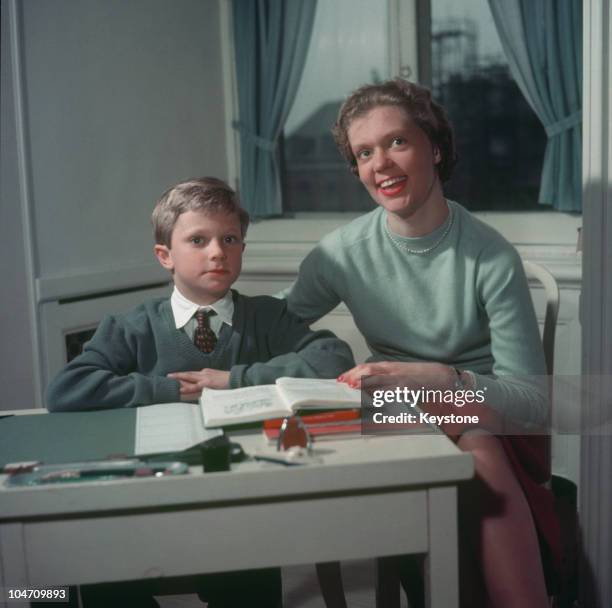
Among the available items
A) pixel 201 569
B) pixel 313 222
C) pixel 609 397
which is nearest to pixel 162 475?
pixel 201 569

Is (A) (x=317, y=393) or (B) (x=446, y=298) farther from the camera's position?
(B) (x=446, y=298)

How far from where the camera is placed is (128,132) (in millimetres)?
3008

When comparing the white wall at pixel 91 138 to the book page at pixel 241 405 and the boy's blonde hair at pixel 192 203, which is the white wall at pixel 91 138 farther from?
the book page at pixel 241 405

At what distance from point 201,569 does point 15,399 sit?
5.51 ft

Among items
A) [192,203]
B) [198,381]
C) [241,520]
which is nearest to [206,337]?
[198,381]

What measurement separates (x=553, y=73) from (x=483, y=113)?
1.27 ft

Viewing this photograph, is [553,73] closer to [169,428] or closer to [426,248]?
[426,248]

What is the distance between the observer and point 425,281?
1804 millimetres

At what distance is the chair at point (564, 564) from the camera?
5.28 ft

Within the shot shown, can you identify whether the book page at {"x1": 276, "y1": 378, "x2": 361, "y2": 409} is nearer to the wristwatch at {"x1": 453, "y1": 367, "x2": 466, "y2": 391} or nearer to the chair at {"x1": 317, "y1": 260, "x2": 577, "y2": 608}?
the wristwatch at {"x1": 453, "y1": 367, "x2": 466, "y2": 391}

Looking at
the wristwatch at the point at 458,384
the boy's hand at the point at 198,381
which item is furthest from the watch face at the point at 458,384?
the boy's hand at the point at 198,381

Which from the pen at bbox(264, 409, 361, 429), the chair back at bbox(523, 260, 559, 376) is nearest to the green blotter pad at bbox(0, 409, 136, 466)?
the pen at bbox(264, 409, 361, 429)

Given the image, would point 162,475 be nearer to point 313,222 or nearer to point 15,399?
point 15,399

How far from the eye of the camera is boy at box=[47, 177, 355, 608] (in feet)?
5.14
